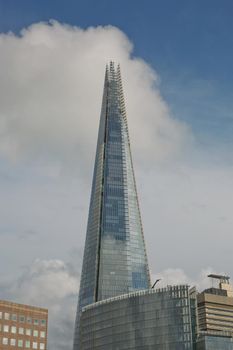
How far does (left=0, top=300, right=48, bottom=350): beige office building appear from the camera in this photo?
183750mm

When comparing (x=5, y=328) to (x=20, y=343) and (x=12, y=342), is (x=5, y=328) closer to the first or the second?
(x=12, y=342)

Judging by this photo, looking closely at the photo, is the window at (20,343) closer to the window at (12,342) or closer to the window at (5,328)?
the window at (12,342)

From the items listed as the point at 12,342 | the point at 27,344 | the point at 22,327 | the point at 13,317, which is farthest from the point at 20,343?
the point at 13,317

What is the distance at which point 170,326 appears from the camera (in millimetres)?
197125

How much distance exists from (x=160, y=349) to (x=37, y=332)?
40506 mm

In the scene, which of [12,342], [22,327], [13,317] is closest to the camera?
[12,342]

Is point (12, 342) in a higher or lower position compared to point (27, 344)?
lower

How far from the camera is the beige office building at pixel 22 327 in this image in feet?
603

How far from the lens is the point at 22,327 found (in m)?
189

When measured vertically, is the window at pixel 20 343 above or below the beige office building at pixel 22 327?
below

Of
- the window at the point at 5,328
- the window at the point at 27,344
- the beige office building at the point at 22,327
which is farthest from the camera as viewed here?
the window at the point at 27,344

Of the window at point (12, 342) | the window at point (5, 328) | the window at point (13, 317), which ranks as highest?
the window at point (13, 317)

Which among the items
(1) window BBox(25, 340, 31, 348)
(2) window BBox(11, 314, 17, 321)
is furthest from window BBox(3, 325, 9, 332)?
(1) window BBox(25, 340, 31, 348)

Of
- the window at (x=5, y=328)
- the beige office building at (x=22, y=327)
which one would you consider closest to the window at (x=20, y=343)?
the beige office building at (x=22, y=327)
